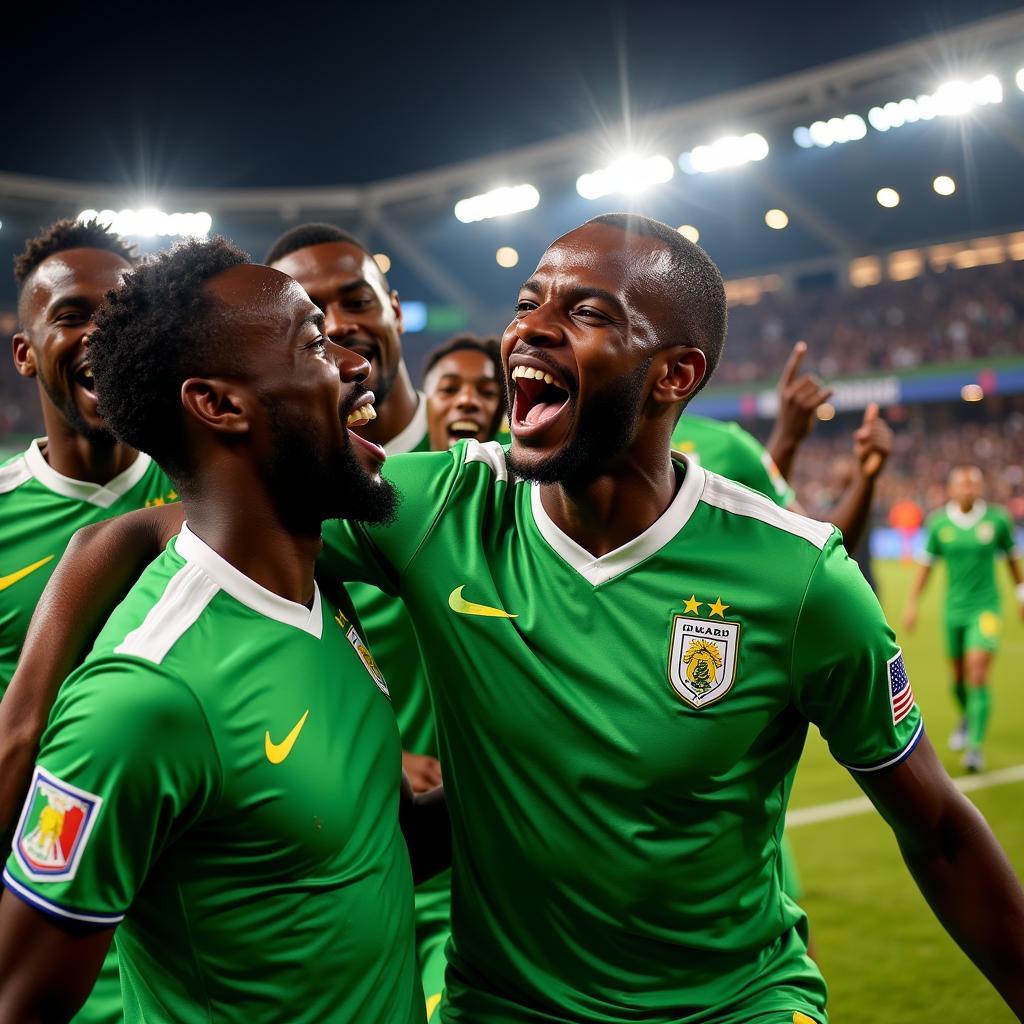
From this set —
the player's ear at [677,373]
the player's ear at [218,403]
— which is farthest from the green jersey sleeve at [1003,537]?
the player's ear at [218,403]

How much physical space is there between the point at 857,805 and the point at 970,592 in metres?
2.91

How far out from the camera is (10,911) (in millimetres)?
1660

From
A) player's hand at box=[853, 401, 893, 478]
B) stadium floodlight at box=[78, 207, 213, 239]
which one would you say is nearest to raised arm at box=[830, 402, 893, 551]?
player's hand at box=[853, 401, 893, 478]

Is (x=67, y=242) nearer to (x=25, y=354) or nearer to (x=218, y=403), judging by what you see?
(x=25, y=354)

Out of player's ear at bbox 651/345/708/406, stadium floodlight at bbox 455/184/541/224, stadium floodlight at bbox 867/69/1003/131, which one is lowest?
player's ear at bbox 651/345/708/406

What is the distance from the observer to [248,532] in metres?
2.05

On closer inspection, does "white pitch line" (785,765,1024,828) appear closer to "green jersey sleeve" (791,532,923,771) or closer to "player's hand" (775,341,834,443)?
"player's hand" (775,341,834,443)

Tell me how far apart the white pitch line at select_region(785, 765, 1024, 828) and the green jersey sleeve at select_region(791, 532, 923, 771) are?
548 cm

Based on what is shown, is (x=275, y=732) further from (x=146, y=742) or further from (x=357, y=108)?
(x=357, y=108)

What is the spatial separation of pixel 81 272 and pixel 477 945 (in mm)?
1999

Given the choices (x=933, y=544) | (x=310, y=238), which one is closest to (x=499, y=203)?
(x=933, y=544)

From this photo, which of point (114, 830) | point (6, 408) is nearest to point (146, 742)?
point (114, 830)

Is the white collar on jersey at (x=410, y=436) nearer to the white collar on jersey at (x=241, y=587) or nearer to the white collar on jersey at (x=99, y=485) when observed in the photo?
the white collar on jersey at (x=99, y=485)

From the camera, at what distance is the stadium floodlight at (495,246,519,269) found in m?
38.8
